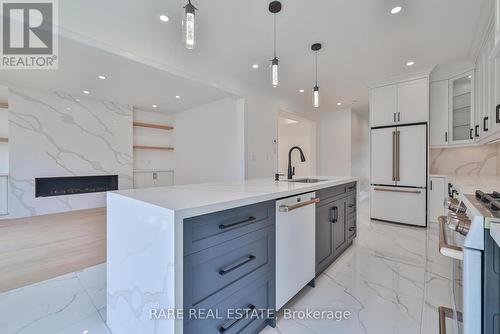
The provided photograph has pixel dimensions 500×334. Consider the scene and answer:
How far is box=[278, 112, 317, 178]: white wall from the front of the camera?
19.6ft

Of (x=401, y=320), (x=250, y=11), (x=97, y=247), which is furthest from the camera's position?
(x=97, y=247)

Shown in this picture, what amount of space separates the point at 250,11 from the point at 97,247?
3.19 metres

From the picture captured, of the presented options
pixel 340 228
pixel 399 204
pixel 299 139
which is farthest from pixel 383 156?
pixel 299 139

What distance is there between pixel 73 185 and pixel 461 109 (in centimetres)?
719

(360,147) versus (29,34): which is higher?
(29,34)

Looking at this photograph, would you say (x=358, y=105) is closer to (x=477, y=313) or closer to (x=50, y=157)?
(x=477, y=313)

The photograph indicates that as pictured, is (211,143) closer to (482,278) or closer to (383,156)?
(383,156)

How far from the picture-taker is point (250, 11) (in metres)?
2.12

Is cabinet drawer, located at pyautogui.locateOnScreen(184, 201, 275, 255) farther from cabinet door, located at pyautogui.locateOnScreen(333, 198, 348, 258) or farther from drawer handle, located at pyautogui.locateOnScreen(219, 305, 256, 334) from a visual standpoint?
cabinet door, located at pyautogui.locateOnScreen(333, 198, 348, 258)

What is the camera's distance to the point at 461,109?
3287 millimetres

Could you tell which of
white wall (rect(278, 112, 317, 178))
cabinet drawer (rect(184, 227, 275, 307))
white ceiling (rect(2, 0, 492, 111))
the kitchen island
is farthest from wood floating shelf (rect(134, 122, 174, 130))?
cabinet drawer (rect(184, 227, 275, 307))

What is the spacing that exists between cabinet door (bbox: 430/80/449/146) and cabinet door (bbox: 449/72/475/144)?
0.06 meters

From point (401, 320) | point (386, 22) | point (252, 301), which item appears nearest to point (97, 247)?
point (252, 301)

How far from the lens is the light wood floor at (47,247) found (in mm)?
2033
